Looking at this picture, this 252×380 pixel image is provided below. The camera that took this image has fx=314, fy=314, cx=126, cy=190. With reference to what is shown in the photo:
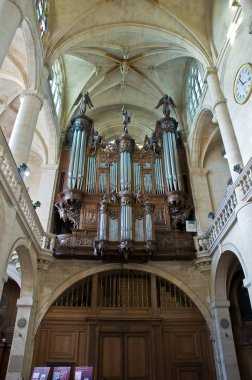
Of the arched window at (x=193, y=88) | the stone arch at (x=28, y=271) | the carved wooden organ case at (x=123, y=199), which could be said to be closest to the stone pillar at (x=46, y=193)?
the carved wooden organ case at (x=123, y=199)

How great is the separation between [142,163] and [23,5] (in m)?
7.98

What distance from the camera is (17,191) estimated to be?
868cm

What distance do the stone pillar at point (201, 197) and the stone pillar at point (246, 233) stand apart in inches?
184

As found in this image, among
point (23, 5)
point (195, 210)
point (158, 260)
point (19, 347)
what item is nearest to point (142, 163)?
point (195, 210)

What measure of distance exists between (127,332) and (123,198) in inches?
196

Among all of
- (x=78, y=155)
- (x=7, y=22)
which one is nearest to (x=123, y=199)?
(x=78, y=155)

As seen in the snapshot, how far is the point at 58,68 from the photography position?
632 inches

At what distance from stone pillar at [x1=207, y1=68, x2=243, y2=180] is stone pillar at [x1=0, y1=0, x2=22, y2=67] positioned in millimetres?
7173

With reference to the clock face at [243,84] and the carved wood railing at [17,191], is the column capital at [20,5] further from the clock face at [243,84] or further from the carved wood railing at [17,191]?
the clock face at [243,84]

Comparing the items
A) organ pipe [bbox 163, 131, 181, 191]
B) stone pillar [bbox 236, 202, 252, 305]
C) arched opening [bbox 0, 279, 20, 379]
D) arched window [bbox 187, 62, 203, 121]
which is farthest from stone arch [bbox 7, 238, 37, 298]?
arched window [bbox 187, 62, 203, 121]

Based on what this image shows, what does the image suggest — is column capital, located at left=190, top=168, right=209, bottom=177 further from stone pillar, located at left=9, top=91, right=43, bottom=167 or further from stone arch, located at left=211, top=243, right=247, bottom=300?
stone pillar, located at left=9, top=91, right=43, bottom=167

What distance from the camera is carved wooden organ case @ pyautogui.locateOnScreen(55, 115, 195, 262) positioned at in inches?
469

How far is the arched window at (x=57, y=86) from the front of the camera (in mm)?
15438

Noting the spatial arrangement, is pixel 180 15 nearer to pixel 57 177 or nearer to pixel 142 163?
pixel 142 163
